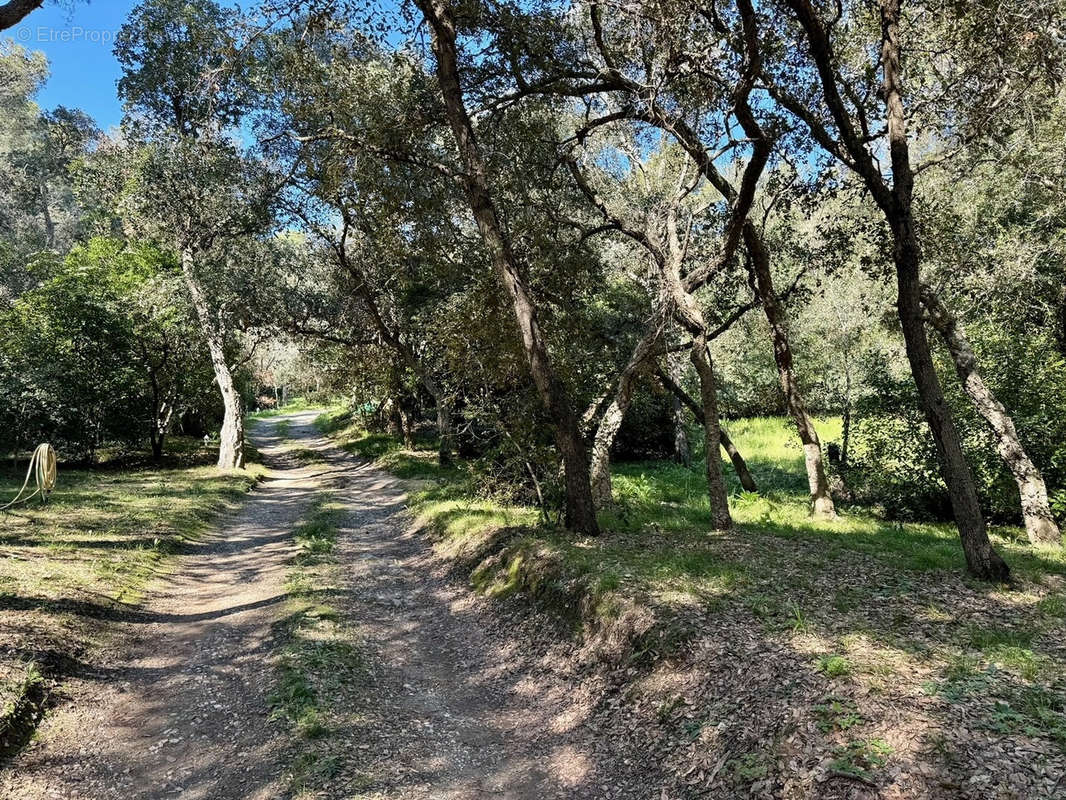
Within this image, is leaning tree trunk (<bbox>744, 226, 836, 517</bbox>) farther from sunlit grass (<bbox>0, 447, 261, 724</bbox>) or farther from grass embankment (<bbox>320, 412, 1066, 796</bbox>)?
sunlit grass (<bbox>0, 447, 261, 724</bbox>)

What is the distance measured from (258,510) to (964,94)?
17595mm

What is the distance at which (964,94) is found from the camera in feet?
31.5

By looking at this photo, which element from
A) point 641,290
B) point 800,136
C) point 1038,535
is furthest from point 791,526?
point 641,290

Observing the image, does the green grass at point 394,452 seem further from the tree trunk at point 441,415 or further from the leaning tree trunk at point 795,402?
the leaning tree trunk at point 795,402

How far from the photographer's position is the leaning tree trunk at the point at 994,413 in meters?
10.6

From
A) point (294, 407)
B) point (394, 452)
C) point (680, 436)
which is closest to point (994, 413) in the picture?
point (680, 436)

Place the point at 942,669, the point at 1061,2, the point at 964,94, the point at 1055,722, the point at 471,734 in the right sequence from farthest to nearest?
the point at 964,94
the point at 1061,2
the point at 471,734
the point at 942,669
the point at 1055,722

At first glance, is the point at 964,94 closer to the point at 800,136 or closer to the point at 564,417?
the point at 800,136

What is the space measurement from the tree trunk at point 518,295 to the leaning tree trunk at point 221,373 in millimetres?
16371

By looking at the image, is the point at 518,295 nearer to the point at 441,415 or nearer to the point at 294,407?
the point at 441,415

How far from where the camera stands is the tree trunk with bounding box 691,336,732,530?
1080cm

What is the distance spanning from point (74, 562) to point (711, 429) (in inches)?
409

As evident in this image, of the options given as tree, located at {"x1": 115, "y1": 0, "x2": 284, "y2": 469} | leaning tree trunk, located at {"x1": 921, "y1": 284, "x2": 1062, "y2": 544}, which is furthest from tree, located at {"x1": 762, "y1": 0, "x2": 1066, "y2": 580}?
tree, located at {"x1": 115, "y1": 0, "x2": 284, "y2": 469}

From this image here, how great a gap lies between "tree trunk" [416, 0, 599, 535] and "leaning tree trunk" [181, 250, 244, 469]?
16371mm
